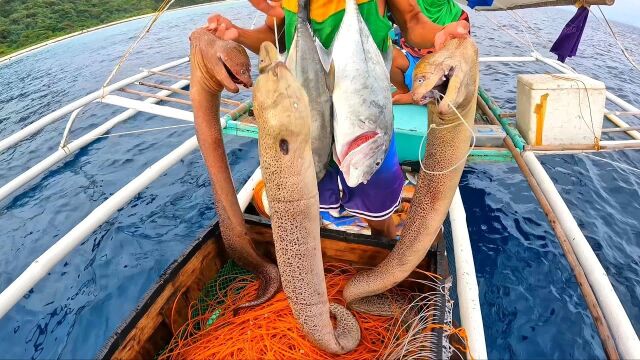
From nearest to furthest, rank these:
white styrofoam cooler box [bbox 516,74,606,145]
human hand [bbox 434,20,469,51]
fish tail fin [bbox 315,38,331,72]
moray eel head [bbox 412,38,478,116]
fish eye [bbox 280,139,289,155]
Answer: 1. fish eye [bbox 280,139,289,155]
2. moray eel head [bbox 412,38,478,116]
3. human hand [bbox 434,20,469,51]
4. fish tail fin [bbox 315,38,331,72]
5. white styrofoam cooler box [bbox 516,74,606,145]

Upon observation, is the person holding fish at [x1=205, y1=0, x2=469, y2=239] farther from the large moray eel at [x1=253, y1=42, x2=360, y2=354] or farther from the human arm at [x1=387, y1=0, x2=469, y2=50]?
the large moray eel at [x1=253, y1=42, x2=360, y2=354]

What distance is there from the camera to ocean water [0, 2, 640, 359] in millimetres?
4066

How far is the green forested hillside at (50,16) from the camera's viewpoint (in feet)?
79.1

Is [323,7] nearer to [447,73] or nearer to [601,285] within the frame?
[447,73]

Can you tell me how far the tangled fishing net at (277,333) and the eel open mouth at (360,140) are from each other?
4.11 feet

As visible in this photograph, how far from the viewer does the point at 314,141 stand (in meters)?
2.30

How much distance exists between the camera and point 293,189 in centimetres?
172

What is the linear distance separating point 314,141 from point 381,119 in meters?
0.43

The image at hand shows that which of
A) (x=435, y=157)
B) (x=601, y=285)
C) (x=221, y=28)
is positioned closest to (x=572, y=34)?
(x=601, y=285)

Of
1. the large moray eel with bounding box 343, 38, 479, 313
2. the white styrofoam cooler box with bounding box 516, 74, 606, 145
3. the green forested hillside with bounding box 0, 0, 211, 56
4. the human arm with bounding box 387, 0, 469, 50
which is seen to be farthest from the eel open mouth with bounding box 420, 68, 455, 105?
the green forested hillside with bounding box 0, 0, 211, 56

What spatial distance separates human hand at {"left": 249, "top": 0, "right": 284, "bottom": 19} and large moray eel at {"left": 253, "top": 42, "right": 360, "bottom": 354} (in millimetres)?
871

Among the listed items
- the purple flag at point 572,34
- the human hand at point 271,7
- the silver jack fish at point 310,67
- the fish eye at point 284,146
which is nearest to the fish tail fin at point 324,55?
the silver jack fish at point 310,67

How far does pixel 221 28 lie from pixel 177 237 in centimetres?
392

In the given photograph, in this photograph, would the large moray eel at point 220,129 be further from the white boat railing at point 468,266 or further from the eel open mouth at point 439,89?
the white boat railing at point 468,266
